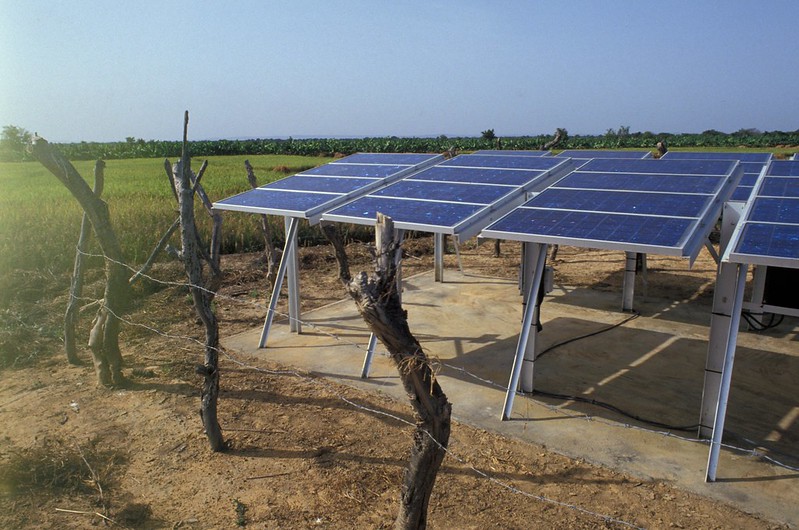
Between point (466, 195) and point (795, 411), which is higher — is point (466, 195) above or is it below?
above

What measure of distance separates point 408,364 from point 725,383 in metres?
3.66

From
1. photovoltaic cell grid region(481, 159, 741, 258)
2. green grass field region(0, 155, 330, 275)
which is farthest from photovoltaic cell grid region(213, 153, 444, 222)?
photovoltaic cell grid region(481, 159, 741, 258)

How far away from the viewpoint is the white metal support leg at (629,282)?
10.1 metres

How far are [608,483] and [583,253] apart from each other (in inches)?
453

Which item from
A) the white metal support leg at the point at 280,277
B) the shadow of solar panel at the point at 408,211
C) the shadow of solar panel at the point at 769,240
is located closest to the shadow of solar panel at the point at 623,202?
the shadow of solar panel at the point at 769,240

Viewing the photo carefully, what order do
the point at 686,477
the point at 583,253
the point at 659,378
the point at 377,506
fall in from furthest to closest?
1. the point at 583,253
2. the point at 659,378
3. the point at 686,477
4. the point at 377,506

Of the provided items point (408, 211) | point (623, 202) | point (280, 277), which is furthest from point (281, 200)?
A: point (623, 202)

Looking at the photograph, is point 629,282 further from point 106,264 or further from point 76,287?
point 76,287

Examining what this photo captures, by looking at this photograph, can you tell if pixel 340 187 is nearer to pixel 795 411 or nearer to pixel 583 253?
pixel 795 411

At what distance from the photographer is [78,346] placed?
29.0ft

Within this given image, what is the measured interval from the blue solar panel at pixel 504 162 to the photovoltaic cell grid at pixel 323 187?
0.59 m

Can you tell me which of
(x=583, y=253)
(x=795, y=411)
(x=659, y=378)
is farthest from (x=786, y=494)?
(x=583, y=253)

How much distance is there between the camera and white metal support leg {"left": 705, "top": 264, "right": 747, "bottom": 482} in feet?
17.3

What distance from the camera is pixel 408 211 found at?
748 cm
